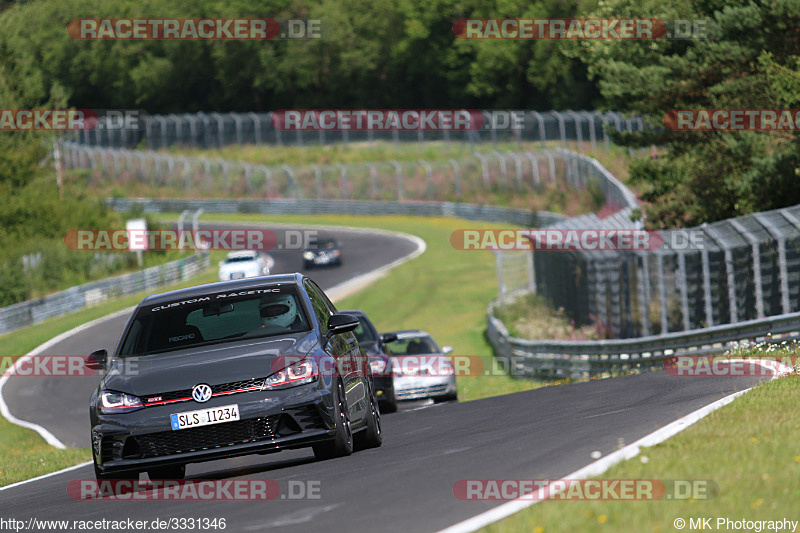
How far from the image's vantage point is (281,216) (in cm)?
7450

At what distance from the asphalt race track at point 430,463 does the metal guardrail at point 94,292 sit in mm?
30093

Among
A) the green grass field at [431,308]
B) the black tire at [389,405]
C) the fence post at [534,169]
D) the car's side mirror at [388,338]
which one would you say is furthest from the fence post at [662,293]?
the fence post at [534,169]

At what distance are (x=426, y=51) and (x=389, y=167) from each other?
110ft

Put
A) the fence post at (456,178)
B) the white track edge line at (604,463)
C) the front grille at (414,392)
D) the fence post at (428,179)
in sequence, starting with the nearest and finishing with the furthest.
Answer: the white track edge line at (604,463) < the front grille at (414,392) < the fence post at (456,178) < the fence post at (428,179)

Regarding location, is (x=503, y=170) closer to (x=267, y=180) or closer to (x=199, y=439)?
(x=267, y=180)

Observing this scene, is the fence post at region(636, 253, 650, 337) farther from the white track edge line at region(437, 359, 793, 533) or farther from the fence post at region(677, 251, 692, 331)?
the white track edge line at region(437, 359, 793, 533)

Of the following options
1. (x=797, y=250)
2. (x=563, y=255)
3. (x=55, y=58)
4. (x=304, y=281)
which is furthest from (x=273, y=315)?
(x=55, y=58)

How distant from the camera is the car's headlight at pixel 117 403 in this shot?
9.63m

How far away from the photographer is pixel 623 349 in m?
23.1

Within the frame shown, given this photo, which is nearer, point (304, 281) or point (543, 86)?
point (304, 281)

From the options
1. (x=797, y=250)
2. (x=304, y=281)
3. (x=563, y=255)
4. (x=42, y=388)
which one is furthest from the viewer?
(x=42, y=388)

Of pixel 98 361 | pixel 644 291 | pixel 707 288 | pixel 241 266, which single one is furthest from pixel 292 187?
pixel 98 361

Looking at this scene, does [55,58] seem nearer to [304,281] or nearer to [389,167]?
[389,167]

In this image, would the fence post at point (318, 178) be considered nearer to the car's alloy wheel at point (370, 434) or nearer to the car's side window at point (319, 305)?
the car's side window at point (319, 305)
